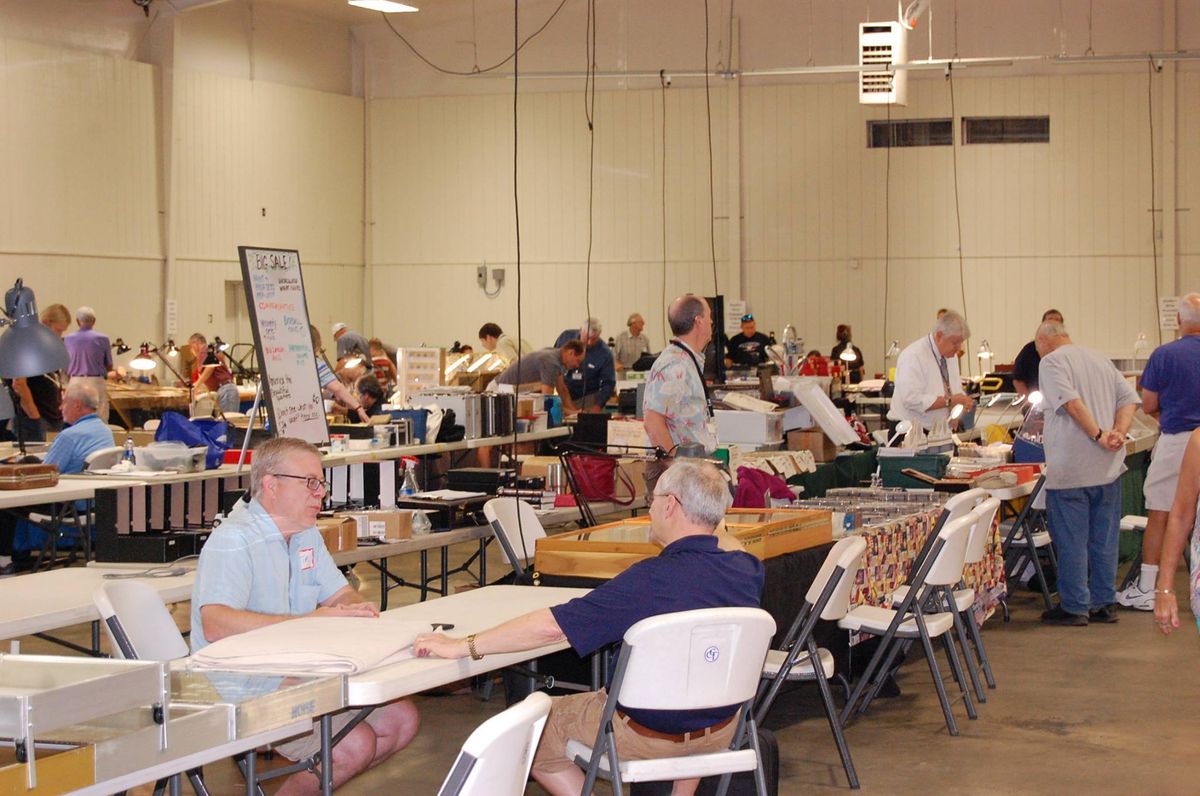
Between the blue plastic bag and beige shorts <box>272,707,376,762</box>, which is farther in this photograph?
the blue plastic bag

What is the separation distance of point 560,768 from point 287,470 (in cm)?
97

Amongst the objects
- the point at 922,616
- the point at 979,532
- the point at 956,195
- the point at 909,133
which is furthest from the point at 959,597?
the point at 909,133

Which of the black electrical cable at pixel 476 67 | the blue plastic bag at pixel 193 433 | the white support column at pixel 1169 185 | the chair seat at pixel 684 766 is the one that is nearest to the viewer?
the chair seat at pixel 684 766

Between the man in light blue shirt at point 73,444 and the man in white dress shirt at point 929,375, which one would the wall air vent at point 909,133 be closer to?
the man in white dress shirt at point 929,375

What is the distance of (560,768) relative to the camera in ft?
11.0

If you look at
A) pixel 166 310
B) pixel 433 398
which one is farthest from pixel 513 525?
pixel 166 310

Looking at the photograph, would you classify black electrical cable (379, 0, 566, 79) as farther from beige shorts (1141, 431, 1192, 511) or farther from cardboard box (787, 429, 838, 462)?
beige shorts (1141, 431, 1192, 511)

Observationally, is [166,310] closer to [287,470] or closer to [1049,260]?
[1049,260]

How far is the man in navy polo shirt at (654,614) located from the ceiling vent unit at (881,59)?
31.9ft

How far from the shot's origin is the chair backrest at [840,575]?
13.5 feet

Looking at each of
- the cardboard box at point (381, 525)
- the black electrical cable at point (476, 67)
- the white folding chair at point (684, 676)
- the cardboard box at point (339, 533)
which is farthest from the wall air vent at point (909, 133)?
the white folding chair at point (684, 676)

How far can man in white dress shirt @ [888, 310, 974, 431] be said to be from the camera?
721 centimetres

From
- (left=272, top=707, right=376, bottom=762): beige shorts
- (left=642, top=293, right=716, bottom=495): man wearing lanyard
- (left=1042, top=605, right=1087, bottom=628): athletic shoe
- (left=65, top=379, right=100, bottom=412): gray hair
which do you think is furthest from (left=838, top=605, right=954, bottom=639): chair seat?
(left=65, top=379, right=100, bottom=412): gray hair

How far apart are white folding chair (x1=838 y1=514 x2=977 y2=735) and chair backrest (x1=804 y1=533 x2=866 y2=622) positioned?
1.94 ft
